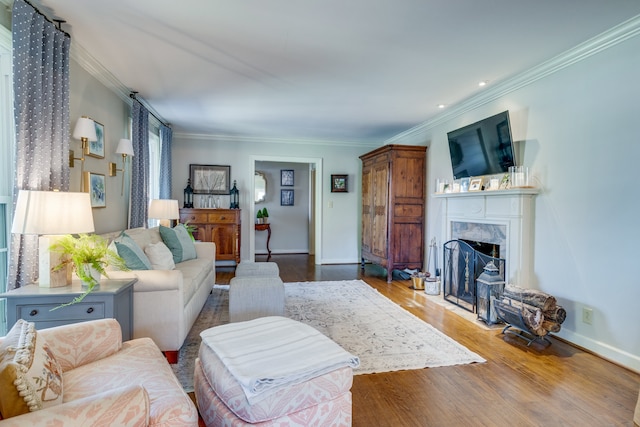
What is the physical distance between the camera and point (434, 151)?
4914 millimetres

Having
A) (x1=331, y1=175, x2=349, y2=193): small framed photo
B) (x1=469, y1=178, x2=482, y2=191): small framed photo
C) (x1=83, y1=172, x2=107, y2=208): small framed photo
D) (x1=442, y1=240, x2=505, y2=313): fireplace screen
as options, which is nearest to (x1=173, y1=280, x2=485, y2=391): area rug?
(x1=442, y1=240, x2=505, y2=313): fireplace screen

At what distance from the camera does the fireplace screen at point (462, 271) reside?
364 centimetres

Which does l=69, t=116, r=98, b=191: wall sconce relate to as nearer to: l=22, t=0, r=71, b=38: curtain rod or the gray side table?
l=22, t=0, r=71, b=38: curtain rod

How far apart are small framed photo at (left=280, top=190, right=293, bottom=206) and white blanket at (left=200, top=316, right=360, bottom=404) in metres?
6.26

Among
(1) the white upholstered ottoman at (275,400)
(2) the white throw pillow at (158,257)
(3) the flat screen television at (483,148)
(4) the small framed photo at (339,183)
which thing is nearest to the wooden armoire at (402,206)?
(3) the flat screen television at (483,148)

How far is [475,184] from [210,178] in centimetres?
444

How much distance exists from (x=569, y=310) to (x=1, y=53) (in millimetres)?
4646

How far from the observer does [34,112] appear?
2.12 meters

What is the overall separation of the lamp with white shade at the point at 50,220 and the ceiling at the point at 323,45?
1274mm

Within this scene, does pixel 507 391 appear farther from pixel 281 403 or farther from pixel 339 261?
pixel 339 261

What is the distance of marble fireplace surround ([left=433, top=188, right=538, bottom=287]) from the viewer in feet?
10.4

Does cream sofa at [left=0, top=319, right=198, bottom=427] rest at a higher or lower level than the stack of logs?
higher

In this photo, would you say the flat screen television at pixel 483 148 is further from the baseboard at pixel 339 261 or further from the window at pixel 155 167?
the window at pixel 155 167

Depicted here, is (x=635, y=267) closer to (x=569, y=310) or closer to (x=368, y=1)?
(x=569, y=310)
